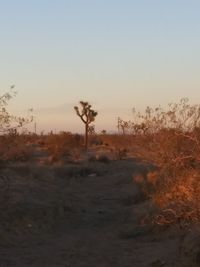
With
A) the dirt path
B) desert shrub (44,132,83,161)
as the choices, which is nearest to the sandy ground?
the dirt path

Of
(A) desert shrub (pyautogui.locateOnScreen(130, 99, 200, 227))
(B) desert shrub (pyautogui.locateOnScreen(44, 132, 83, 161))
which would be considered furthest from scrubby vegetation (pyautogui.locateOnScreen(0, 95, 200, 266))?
(B) desert shrub (pyautogui.locateOnScreen(44, 132, 83, 161))

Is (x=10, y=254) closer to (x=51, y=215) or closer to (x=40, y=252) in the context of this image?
(x=40, y=252)

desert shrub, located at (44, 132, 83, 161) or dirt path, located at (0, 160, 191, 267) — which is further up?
desert shrub, located at (44, 132, 83, 161)

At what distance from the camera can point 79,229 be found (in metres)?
18.0

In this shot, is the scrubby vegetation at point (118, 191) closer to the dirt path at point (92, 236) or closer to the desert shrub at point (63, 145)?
the dirt path at point (92, 236)

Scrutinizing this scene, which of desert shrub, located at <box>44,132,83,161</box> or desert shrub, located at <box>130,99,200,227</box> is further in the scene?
desert shrub, located at <box>44,132,83,161</box>

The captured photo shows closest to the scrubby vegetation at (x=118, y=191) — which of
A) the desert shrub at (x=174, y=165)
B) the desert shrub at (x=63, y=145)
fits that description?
the desert shrub at (x=174, y=165)

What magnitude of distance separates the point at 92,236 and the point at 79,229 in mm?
1190

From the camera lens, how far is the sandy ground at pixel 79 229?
545 inches

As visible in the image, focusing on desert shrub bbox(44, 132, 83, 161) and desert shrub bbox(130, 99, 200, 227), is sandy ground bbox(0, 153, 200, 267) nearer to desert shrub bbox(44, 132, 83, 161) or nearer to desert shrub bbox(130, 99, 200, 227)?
desert shrub bbox(130, 99, 200, 227)

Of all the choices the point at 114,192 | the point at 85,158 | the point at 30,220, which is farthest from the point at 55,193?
the point at 85,158

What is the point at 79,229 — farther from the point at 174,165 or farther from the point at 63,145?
the point at 63,145

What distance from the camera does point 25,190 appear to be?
22062mm

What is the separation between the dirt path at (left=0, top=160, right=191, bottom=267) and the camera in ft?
45.3
